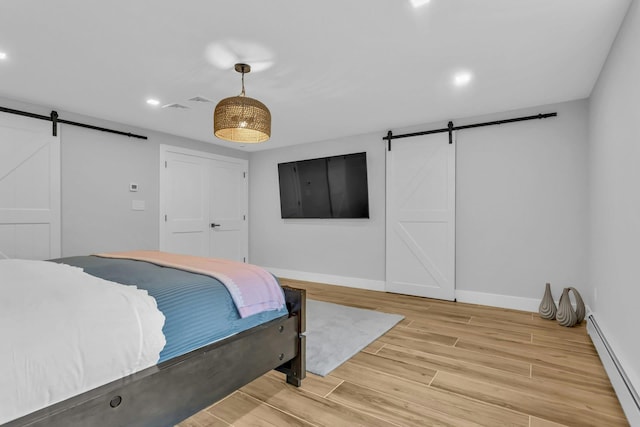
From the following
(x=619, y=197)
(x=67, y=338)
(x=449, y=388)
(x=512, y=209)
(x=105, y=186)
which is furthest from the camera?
(x=105, y=186)

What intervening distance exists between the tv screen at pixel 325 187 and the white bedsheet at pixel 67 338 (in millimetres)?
3711

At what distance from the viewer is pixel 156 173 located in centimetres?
475

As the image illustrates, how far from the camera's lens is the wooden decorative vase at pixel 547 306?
3435 millimetres

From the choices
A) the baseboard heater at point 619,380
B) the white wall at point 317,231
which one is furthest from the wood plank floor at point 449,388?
the white wall at point 317,231

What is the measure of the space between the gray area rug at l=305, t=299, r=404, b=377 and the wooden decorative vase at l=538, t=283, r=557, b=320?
58.7 inches

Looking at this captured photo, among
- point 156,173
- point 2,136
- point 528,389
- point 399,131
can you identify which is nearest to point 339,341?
point 528,389

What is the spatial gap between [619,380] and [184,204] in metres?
5.09

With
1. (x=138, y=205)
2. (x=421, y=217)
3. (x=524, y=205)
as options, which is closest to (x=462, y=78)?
(x=524, y=205)

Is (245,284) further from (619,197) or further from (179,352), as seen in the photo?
(619,197)

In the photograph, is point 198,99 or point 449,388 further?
point 198,99

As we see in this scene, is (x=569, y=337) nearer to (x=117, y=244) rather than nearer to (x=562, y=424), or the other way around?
(x=562, y=424)

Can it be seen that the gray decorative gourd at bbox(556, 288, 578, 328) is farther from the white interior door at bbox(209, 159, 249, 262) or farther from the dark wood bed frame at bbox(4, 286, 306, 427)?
the white interior door at bbox(209, 159, 249, 262)

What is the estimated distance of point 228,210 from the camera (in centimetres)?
579

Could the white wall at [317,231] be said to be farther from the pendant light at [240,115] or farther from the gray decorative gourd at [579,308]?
the pendant light at [240,115]
